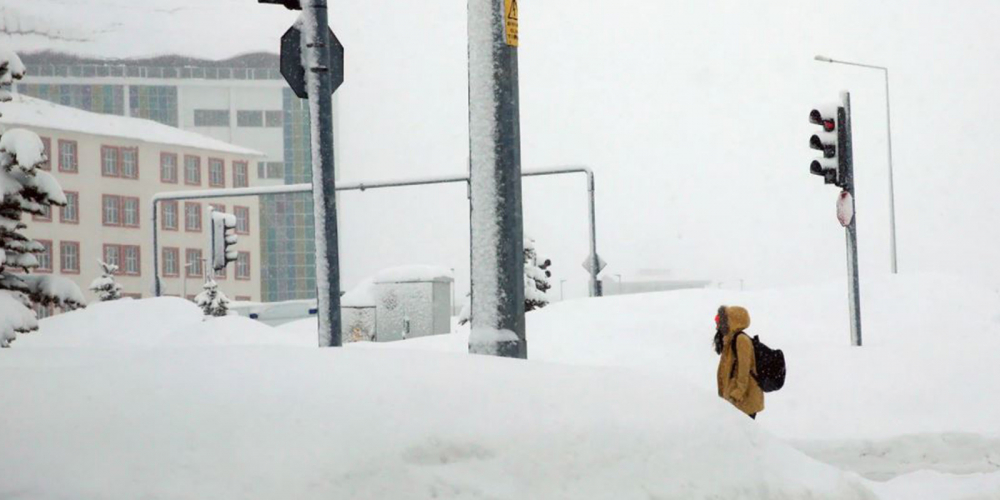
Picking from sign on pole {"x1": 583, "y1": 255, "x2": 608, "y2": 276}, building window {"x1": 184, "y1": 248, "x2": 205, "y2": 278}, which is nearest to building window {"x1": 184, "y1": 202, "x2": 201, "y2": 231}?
building window {"x1": 184, "y1": 248, "x2": 205, "y2": 278}

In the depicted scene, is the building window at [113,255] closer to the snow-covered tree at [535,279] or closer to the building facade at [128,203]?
the building facade at [128,203]

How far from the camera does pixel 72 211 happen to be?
79125 millimetres

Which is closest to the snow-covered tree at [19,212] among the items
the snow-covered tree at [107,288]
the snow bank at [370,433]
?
the snow bank at [370,433]

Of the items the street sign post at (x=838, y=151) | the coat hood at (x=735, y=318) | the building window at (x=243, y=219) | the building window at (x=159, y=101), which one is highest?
the building window at (x=159, y=101)

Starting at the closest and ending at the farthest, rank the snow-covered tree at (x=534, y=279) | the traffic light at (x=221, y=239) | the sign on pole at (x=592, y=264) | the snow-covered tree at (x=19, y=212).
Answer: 1. the snow-covered tree at (x=19, y=212)
2. the traffic light at (x=221, y=239)
3. the sign on pole at (x=592, y=264)
4. the snow-covered tree at (x=534, y=279)

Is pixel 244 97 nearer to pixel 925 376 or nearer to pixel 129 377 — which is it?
pixel 925 376

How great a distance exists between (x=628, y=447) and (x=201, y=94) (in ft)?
336

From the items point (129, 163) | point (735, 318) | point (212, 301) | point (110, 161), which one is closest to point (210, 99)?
point (129, 163)

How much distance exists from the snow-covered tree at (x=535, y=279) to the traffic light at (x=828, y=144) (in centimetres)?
2776

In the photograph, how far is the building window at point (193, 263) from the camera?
84.9m

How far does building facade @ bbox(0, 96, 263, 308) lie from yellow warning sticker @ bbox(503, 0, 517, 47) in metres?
71.8

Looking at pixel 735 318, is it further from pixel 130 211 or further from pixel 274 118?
pixel 274 118

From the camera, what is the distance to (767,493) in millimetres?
5832

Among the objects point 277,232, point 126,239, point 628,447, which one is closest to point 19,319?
point 628,447
